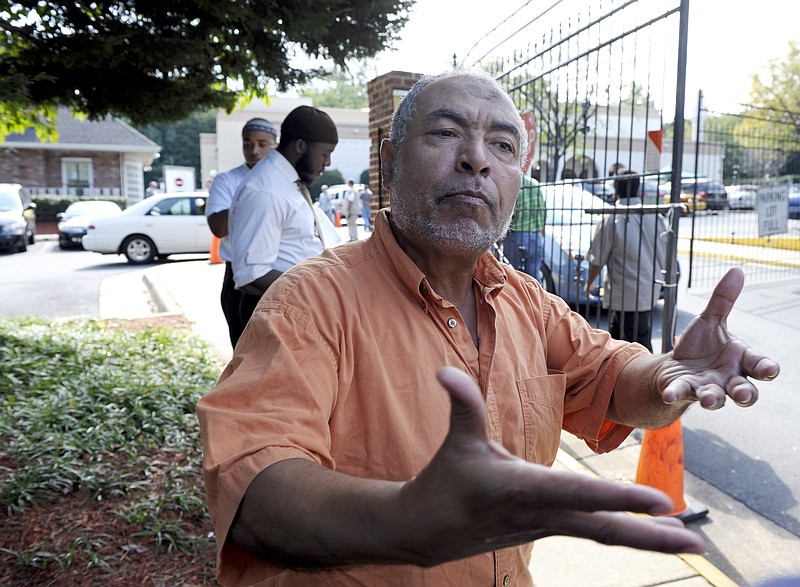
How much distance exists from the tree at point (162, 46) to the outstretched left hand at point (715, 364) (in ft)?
12.0

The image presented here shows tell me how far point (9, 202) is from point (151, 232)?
6440 millimetres

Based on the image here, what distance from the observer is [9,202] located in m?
19.0

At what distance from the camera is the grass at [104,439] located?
10.7 feet

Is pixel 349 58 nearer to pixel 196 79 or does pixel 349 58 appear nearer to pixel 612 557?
pixel 196 79

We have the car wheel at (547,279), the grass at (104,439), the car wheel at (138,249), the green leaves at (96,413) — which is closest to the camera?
the grass at (104,439)

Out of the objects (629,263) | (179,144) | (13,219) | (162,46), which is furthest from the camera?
(179,144)

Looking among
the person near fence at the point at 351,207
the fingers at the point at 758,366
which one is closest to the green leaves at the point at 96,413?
the fingers at the point at 758,366

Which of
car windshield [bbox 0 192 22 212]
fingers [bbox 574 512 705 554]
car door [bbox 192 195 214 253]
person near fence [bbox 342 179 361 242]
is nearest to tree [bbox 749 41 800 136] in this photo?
person near fence [bbox 342 179 361 242]

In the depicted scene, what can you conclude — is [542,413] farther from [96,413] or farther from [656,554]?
[96,413]

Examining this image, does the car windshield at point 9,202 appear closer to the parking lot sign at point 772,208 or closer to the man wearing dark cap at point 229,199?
the man wearing dark cap at point 229,199

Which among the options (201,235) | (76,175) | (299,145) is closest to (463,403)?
(299,145)

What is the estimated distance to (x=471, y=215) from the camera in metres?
1.69

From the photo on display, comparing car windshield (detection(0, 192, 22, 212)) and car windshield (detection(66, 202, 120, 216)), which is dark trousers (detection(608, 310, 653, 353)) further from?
car windshield (detection(66, 202, 120, 216))

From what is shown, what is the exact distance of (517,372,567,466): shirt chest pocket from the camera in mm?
1655
